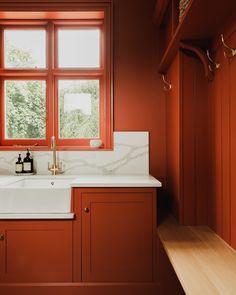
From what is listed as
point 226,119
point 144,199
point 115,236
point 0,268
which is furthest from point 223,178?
point 0,268

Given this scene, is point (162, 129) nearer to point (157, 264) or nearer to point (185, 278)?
point (157, 264)

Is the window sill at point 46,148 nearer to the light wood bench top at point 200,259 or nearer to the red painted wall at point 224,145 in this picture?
the light wood bench top at point 200,259

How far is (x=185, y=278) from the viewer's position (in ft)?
4.44

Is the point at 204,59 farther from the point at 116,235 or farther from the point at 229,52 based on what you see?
the point at 116,235

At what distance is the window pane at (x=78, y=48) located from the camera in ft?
10.0

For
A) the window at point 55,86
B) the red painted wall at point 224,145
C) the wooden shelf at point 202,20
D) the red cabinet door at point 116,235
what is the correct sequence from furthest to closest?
the window at point 55,86 → the red cabinet door at point 116,235 → the red painted wall at point 224,145 → the wooden shelf at point 202,20

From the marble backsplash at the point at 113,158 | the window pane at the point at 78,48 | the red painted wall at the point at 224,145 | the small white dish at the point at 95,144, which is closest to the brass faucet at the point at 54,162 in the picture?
the marble backsplash at the point at 113,158

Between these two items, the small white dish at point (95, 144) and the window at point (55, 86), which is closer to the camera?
the small white dish at point (95, 144)

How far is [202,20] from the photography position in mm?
1754

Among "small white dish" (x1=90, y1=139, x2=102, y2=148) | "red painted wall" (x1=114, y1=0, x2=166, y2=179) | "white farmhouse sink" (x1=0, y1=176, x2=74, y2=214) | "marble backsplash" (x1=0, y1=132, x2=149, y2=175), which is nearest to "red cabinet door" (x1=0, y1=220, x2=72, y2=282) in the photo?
"white farmhouse sink" (x1=0, y1=176, x2=74, y2=214)

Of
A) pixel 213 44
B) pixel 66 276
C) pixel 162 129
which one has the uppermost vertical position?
pixel 213 44

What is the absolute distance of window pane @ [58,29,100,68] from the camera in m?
3.06

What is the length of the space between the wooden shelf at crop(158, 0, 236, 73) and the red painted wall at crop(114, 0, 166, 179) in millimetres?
691

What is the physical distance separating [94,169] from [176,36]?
143 centimetres
